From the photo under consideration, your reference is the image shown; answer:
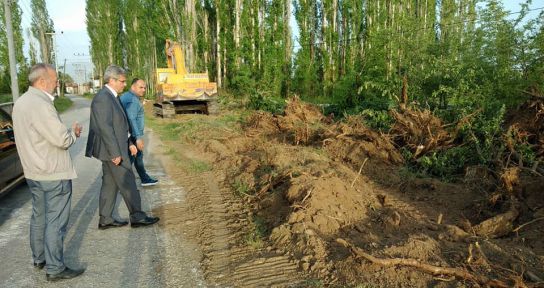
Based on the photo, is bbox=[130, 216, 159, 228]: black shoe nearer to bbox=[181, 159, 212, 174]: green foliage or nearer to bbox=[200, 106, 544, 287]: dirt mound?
bbox=[200, 106, 544, 287]: dirt mound

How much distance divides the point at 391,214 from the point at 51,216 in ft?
11.9

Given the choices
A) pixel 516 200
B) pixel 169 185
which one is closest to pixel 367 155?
pixel 516 200

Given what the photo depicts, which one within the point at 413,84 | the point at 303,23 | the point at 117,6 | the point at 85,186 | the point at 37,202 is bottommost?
the point at 85,186

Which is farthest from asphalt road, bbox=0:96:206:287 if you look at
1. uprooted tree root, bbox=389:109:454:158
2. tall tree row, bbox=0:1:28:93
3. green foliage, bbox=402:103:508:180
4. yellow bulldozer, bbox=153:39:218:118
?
tall tree row, bbox=0:1:28:93

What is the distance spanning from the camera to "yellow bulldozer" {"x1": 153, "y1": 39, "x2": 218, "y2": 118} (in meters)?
18.0

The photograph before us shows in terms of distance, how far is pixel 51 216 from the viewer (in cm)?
382

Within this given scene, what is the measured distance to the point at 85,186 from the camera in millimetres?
7414

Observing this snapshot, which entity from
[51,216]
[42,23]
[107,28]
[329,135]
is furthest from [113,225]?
[42,23]

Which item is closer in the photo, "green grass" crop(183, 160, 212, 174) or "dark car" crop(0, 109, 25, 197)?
"dark car" crop(0, 109, 25, 197)

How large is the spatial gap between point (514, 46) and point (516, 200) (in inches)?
240

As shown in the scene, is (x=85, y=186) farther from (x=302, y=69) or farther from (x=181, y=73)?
(x=302, y=69)

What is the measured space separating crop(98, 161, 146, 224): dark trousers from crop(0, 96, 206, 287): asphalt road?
0.66 ft

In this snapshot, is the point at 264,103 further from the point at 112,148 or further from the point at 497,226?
the point at 497,226

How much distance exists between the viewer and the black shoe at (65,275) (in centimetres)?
382
